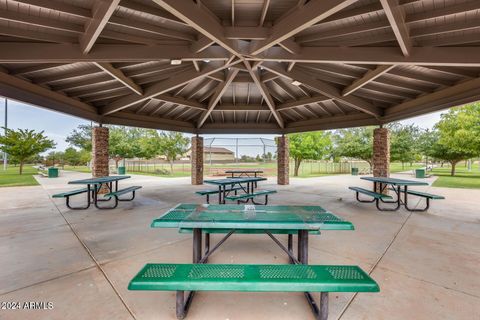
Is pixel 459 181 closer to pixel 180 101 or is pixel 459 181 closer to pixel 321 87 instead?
pixel 321 87

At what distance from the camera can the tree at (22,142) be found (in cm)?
1702

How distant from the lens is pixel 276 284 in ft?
5.77

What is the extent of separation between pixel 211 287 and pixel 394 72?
689cm

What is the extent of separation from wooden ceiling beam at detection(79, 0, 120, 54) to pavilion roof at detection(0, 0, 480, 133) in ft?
0.07

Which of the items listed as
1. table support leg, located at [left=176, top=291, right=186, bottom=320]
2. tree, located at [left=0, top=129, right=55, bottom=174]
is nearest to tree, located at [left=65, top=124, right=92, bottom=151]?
tree, located at [left=0, top=129, right=55, bottom=174]

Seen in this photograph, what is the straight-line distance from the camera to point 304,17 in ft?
10.5

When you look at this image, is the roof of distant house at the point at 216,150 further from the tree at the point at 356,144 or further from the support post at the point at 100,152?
the tree at the point at 356,144

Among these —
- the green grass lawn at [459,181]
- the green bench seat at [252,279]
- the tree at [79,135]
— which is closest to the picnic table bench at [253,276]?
the green bench seat at [252,279]

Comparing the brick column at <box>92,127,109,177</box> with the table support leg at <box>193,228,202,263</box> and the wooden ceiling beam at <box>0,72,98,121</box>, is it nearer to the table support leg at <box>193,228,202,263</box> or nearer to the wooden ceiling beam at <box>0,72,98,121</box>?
the wooden ceiling beam at <box>0,72,98,121</box>

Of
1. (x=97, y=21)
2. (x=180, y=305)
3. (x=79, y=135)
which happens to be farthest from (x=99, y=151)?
(x=79, y=135)

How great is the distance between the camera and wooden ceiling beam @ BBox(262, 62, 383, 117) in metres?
5.66

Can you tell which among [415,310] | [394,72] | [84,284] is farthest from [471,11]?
[84,284]

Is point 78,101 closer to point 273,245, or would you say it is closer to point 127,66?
point 127,66

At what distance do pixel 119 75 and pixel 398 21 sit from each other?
617cm
